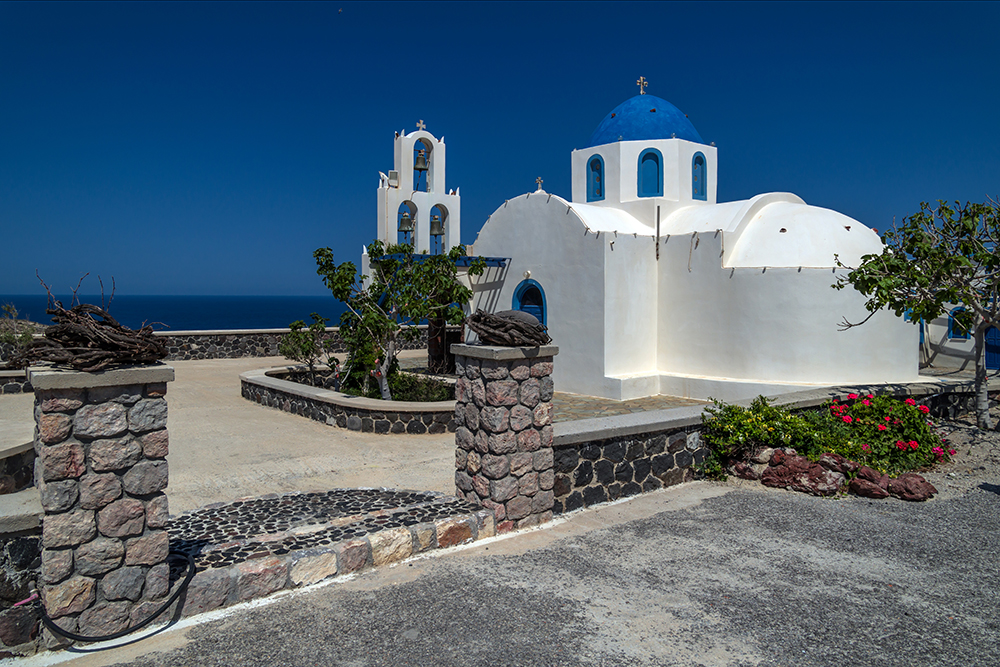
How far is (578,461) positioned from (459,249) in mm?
6612

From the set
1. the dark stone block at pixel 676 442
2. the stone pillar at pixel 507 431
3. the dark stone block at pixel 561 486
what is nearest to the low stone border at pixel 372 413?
the dark stone block at pixel 676 442

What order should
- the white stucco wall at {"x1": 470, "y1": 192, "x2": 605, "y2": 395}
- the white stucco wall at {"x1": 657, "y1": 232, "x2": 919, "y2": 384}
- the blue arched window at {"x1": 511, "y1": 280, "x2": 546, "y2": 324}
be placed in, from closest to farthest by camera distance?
1. the white stucco wall at {"x1": 657, "y1": 232, "x2": 919, "y2": 384}
2. the white stucco wall at {"x1": 470, "y1": 192, "x2": 605, "y2": 395}
3. the blue arched window at {"x1": 511, "y1": 280, "x2": 546, "y2": 324}

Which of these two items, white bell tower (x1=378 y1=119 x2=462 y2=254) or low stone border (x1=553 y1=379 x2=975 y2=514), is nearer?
low stone border (x1=553 y1=379 x2=975 y2=514)

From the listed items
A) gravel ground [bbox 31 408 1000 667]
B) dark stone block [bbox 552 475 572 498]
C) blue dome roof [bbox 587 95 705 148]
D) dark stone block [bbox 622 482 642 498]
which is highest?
blue dome roof [bbox 587 95 705 148]

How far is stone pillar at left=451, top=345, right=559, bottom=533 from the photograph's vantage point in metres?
5.69

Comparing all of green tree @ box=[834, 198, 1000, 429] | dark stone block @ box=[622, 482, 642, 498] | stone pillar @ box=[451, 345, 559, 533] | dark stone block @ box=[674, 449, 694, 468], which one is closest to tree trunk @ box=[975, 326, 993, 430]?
green tree @ box=[834, 198, 1000, 429]

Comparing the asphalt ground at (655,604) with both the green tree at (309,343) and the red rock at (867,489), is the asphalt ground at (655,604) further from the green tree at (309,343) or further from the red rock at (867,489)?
the green tree at (309,343)

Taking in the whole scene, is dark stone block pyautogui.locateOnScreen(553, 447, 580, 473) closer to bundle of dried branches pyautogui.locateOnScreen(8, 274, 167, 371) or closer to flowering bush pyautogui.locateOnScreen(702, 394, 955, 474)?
flowering bush pyautogui.locateOnScreen(702, 394, 955, 474)

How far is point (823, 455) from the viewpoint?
279 inches

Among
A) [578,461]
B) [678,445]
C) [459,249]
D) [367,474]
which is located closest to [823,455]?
[678,445]

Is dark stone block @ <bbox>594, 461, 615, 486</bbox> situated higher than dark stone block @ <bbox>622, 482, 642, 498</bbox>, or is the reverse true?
dark stone block @ <bbox>594, 461, 615, 486</bbox>

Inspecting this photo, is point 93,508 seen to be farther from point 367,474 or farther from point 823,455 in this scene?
point 823,455

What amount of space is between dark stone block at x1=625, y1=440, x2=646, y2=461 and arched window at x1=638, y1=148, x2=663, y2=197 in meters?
9.88

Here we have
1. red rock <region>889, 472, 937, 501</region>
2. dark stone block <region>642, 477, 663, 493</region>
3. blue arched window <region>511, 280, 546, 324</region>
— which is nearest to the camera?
red rock <region>889, 472, 937, 501</region>
